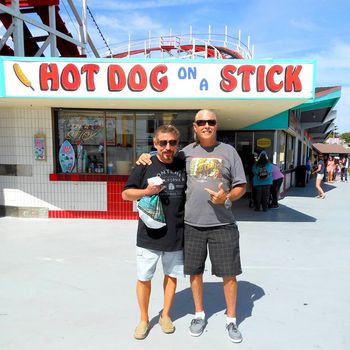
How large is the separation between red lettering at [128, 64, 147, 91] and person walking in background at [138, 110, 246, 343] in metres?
3.00

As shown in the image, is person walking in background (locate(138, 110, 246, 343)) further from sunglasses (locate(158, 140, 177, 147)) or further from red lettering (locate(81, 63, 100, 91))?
red lettering (locate(81, 63, 100, 91))

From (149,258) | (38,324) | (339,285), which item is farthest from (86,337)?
(339,285)

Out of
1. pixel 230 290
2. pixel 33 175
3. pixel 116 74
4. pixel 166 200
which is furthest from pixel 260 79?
pixel 33 175

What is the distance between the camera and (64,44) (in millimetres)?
13844

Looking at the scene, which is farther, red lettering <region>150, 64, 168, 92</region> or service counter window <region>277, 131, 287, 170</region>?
service counter window <region>277, 131, 287, 170</region>

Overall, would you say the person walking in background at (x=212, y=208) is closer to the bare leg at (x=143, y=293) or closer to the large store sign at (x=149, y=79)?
the bare leg at (x=143, y=293)

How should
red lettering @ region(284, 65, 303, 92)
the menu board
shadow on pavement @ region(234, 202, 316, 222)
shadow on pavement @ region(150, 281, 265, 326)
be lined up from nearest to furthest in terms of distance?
shadow on pavement @ region(150, 281, 265, 326)
red lettering @ region(284, 65, 303, 92)
the menu board
shadow on pavement @ region(234, 202, 316, 222)

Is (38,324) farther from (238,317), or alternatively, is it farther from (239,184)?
(239,184)

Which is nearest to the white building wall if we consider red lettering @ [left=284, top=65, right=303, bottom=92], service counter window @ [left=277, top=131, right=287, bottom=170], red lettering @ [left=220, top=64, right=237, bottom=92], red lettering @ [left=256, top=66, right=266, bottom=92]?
red lettering @ [left=220, top=64, right=237, bottom=92]

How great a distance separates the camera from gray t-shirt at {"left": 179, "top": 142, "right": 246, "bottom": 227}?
252 cm

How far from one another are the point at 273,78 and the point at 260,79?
209 mm

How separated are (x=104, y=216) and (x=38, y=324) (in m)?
4.05

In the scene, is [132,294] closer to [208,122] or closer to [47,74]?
[208,122]

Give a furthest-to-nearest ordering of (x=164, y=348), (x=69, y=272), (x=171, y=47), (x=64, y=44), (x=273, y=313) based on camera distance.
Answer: (x=171, y=47)
(x=64, y=44)
(x=69, y=272)
(x=273, y=313)
(x=164, y=348)
